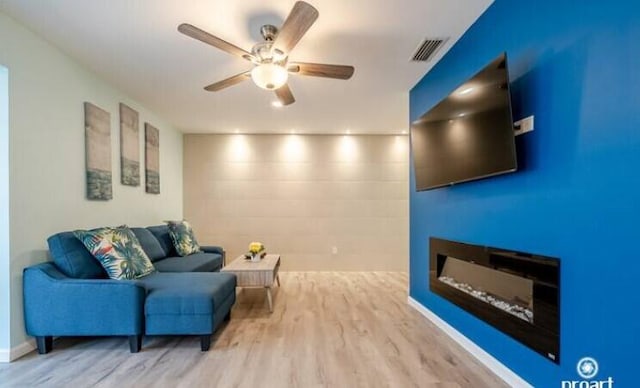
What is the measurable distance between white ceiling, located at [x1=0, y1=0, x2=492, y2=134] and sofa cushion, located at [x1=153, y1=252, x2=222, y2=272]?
6.54 ft

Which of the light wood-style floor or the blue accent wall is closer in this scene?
the blue accent wall

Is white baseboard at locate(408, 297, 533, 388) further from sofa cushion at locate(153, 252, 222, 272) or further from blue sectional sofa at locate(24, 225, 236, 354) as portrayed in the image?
sofa cushion at locate(153, 252, 222, 272)

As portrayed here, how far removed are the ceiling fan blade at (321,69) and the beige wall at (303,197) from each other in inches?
133

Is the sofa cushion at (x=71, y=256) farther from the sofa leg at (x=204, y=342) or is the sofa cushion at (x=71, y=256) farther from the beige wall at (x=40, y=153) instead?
the sofa leg at (x=204, y=342)

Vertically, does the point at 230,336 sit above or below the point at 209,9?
below

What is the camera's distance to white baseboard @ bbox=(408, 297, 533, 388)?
200 centimetres

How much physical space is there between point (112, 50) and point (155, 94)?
1127 mm

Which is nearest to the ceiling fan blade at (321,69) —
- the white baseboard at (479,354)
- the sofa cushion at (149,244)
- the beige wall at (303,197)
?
the white baseboard at (479,354)

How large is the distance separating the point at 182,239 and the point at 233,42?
9.21 ft

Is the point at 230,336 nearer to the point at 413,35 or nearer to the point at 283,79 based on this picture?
the point at 283,79

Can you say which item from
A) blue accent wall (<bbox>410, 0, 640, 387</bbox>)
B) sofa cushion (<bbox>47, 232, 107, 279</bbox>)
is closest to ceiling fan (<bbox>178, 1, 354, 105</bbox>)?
blue accent wall (<bbox>410, 0, 640, 387</bbox>)

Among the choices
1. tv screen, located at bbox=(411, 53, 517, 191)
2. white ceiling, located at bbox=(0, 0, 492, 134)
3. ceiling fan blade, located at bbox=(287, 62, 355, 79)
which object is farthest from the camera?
ceiling fan blade, located at bbox=(287, 62, 355, 79)

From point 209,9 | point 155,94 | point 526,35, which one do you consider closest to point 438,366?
point 526,35

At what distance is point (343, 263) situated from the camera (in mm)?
5852
